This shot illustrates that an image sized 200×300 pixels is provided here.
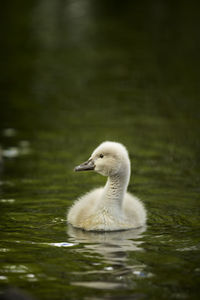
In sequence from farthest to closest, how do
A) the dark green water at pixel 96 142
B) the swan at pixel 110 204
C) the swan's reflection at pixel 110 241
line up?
1. the swan at pixel 110 204
2. the swan's reflection at pixel 110 241
3. the dark green water at pixel 96 142

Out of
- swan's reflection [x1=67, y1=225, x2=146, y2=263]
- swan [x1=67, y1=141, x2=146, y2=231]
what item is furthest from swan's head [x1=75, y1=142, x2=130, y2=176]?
swan's reflection [x1=67, y1=225, x2=146, y2=263]

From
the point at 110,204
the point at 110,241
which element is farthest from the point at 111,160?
the point at 110,241

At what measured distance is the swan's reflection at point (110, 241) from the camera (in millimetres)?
7198

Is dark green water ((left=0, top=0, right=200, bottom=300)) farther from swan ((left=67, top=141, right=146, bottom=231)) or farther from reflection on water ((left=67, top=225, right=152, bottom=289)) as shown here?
swan ((left=67, top=141, right=146, bottom=231))

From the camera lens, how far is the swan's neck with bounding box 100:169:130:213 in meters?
8.12

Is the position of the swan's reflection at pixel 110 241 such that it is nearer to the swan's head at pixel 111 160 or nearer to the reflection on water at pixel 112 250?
the reflection on water at pixel 112 250

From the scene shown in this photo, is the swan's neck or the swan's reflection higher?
the swan's neck

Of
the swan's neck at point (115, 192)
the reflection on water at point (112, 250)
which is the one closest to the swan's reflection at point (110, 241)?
the reflection on water at point (112, 250)

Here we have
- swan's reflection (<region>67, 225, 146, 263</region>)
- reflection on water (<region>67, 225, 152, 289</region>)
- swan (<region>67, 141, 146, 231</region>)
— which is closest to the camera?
reflection on water (<region>67, 225, 152, 289</region>)

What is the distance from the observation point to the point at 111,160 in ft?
26.6

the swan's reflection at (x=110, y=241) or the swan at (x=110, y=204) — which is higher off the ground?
the swan at (x=110, y=204)

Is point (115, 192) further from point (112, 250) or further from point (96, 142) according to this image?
point (96, 142)

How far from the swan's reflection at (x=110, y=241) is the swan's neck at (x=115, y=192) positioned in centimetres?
31

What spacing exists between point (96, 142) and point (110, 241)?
16.0ft
